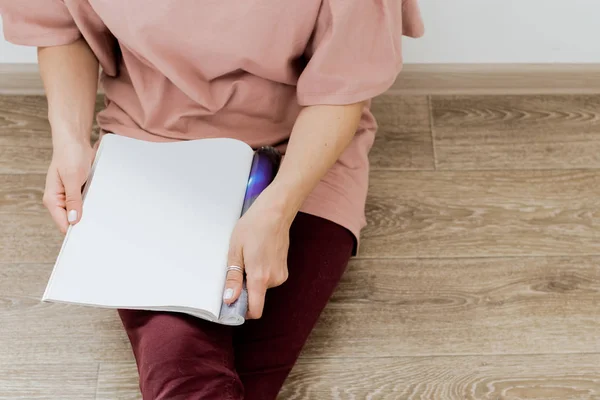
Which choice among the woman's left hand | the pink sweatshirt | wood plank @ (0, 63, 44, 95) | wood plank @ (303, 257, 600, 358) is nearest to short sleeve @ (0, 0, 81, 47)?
the pink sweatshirt

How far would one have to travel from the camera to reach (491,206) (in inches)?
51.9

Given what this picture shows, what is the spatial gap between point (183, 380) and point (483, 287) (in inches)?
23.3

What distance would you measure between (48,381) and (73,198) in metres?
0.38

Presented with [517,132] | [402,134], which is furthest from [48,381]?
[517,132]

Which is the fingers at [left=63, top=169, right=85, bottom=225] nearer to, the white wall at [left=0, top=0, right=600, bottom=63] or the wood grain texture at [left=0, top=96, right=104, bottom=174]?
the wood grain texture at [left=0, top=96, right=104, bottom=174]

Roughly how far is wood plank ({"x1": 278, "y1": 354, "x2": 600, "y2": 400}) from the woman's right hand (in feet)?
1.45

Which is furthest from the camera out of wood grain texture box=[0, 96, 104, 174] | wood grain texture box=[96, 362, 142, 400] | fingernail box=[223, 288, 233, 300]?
wood grain texture box=[0, 96, 104, 174]

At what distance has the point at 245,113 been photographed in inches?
39.7

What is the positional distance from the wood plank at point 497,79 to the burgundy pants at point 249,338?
1.76 ft

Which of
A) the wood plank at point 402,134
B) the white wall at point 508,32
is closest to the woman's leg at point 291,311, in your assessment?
the wood plank at point 402,134

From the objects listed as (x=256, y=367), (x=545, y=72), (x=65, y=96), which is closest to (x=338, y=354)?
(x=256, y=367)

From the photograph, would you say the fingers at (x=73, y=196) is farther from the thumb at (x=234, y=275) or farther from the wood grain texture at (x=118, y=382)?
the wood grain texture at (x=118, y=382)

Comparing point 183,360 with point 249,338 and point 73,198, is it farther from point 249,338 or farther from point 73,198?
point 73,198

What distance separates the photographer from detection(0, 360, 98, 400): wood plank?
3.63 ft
